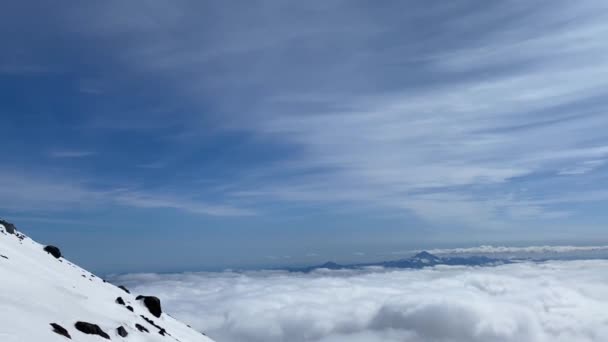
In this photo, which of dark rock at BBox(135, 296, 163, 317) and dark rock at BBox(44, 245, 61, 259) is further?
dark rock at BBox(44, 245, 61, 259)

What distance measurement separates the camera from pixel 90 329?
3056 centimetres

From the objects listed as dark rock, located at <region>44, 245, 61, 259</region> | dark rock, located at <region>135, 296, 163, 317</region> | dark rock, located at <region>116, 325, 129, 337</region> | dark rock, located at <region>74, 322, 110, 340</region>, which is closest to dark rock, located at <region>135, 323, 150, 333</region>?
dark rock, located at <region>116, 325, 129, 337</region>

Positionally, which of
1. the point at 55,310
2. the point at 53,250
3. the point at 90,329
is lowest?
the point at 90,329

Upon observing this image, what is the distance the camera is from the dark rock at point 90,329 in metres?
29.9

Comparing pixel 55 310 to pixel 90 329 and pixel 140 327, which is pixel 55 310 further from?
pixel 140 327

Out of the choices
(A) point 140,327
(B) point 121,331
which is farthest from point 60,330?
(A) point 140,327

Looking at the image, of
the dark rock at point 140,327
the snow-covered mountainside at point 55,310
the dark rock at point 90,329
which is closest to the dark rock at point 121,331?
the snow-covered mountainside at point 55,310

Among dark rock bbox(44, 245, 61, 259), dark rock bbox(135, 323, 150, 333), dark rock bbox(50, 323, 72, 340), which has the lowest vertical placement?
dark rock bbox(135, 323, 150, 333)

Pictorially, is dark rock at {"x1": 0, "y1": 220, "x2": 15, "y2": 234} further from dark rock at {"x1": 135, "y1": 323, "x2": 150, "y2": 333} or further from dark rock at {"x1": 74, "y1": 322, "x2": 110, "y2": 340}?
dark rock at {"x1": 74, "y1": 322, "x2": 110, "y2": 340}

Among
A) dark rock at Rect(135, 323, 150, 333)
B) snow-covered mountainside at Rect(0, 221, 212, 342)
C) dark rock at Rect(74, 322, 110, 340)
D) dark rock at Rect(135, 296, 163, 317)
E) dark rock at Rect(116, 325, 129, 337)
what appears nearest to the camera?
snow-covered mountainside at Rect(0, 221, 212, 342)

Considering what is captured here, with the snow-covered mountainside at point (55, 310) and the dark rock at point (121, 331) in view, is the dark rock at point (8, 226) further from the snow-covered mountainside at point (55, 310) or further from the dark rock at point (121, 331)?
the dark rock at point (121, 331)

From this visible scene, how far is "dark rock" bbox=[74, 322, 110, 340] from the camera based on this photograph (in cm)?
2989

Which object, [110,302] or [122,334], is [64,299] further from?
[110,302]

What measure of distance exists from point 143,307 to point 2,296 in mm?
33290
